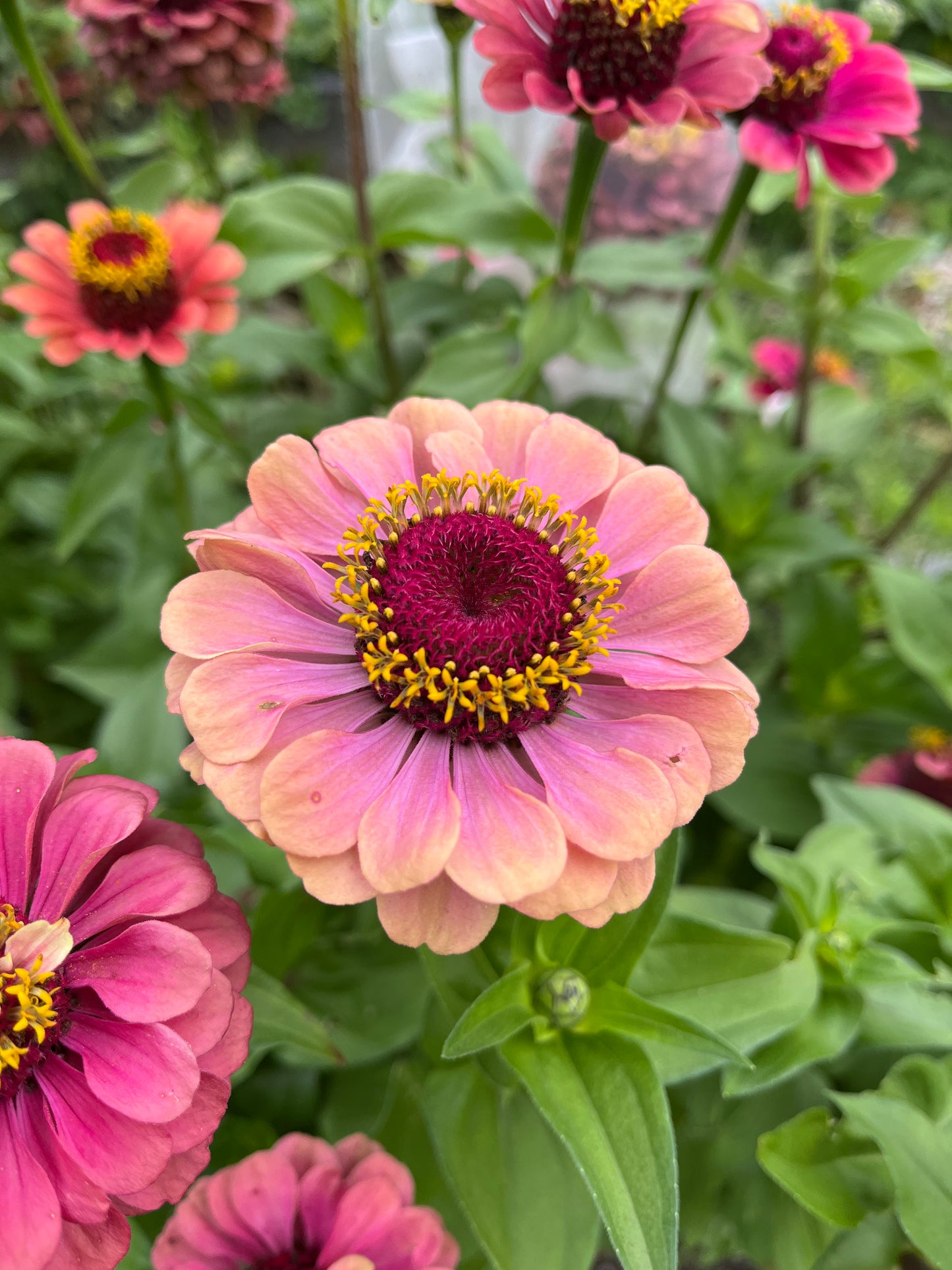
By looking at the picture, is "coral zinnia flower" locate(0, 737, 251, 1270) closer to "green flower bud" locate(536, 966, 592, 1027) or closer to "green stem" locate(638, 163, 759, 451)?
"green flower bud" locate(536, 966, 592, 1027)

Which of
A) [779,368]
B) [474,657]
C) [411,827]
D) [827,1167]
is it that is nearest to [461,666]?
[474,657]

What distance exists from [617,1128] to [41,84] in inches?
46.3

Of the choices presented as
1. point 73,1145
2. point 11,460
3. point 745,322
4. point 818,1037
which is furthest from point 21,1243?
point 745,322

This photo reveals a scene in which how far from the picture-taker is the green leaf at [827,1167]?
0.72 m

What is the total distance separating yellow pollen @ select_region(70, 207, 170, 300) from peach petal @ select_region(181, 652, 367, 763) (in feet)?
2.04

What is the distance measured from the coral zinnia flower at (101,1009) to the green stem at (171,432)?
60 centimetres

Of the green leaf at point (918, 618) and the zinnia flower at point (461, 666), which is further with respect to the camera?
the green leaf at point (918, 618)

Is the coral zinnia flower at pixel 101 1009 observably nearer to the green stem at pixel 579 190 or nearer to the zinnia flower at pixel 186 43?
the green stem at pixel 579 190

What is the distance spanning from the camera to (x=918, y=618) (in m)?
1.17

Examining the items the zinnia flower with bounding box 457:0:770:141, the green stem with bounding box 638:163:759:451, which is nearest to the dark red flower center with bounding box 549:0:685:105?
the zinnia flower with bounding box 457:0:770:141

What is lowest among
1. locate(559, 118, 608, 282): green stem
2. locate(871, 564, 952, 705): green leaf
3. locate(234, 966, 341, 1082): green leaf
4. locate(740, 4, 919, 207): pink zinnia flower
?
locate(871, 564, 952, 705): green leaf

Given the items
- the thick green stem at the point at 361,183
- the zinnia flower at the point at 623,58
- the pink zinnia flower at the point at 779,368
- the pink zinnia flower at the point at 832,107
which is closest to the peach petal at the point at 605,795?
the zinnia flower at the point at 623,58

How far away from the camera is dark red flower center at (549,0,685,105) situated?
75cm

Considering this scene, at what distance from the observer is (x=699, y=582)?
0.58 metres
